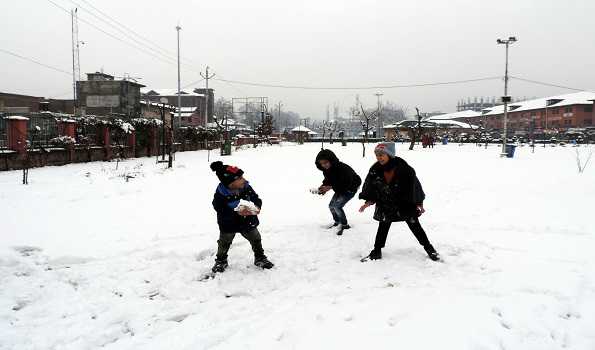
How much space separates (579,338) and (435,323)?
42.9 inches

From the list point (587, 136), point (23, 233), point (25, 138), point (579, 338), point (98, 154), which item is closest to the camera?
point (579, 338)

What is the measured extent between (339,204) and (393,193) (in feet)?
5.15

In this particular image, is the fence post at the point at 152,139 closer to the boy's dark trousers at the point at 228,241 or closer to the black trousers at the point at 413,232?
the boy's dark trousers at the point at 228,241

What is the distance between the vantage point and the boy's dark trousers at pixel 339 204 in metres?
5.98

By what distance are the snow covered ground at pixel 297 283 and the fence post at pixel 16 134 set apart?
26.1 ft

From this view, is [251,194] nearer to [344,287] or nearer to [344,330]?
[344,287]

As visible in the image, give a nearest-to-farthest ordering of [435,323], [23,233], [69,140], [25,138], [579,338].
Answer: [579,338], [435,323], [23,233], [25,138], [69,140]

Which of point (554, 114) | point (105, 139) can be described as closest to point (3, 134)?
point (105, 139)

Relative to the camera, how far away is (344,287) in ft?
13.1

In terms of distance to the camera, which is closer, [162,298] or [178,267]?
[162,298]

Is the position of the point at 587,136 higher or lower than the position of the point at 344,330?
higher

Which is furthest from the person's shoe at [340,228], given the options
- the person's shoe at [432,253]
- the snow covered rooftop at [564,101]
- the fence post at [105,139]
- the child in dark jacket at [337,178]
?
the snow covered rooftop at [564,101]

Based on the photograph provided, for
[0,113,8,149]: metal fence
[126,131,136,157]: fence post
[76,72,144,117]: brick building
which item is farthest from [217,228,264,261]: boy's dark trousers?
[76,72,144,117]: brick building

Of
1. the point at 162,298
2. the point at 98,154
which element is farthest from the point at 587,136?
the point at 162,298
